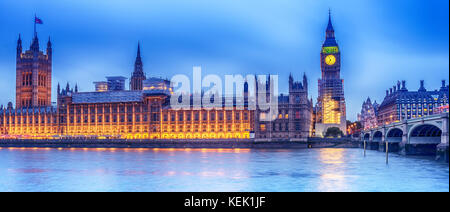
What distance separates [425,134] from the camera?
68.8 meters

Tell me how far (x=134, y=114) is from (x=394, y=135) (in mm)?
73031

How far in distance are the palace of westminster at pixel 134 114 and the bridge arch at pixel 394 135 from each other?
29282 millimetres

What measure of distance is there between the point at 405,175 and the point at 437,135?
31713mm

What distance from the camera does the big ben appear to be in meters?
170

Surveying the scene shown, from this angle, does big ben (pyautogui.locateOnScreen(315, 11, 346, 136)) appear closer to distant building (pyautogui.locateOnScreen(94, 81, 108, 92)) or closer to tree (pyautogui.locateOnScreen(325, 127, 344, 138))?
tree (pyautogui.locateOnScreen(325, 127, 344, 138))

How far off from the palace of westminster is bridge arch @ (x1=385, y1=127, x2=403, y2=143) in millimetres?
29282

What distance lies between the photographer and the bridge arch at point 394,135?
79031 millimetres

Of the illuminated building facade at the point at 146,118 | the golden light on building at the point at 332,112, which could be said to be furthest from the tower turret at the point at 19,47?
the golden light on building at the point at 332,112

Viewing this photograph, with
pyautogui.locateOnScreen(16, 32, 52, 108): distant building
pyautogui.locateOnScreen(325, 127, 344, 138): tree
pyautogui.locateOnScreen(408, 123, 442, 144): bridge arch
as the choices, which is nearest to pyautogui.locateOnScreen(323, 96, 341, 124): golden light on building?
pyautogui.locateOnScreen(325, 127, 344, 138): tree

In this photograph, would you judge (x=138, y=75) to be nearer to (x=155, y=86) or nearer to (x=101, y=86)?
(x=101, y=86)

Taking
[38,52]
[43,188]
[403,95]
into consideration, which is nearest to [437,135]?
[43,188]
